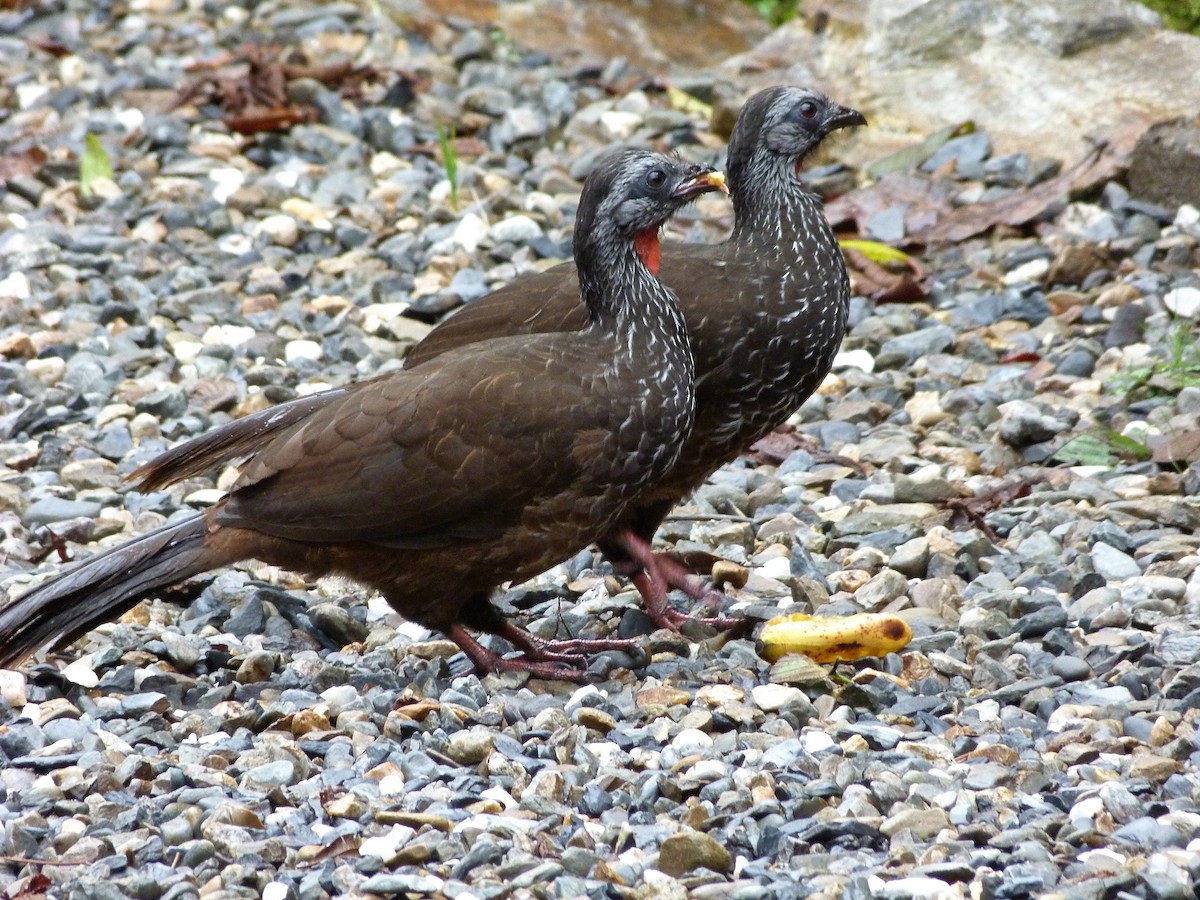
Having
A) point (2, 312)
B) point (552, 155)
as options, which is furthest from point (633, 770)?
point (552, 155)

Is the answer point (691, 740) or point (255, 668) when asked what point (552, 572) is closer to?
point (255, 668)

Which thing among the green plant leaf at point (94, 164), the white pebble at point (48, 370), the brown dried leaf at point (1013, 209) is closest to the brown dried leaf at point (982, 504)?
the brown dried leaf at point (1013, 209)

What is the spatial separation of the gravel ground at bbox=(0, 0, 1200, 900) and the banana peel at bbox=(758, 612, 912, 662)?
115 mm

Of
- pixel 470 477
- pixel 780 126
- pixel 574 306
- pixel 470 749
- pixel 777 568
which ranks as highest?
pixel 780 126

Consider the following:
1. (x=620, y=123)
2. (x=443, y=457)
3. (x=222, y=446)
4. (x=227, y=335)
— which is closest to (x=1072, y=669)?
(x=443, y=457)

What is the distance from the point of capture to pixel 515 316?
18.3ft

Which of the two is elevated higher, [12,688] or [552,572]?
[12,688]

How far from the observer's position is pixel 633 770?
Answer: 4.31 m

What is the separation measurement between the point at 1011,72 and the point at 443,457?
5.04m

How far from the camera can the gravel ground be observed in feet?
12.6

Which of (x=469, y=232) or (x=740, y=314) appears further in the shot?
(x=469, y=232)

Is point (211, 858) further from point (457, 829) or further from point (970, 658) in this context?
point (970, 658)

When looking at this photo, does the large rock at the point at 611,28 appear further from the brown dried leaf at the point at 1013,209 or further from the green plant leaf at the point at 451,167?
the brown dried leaf at the point at 1013,209

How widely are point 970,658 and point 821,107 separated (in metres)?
2.08
